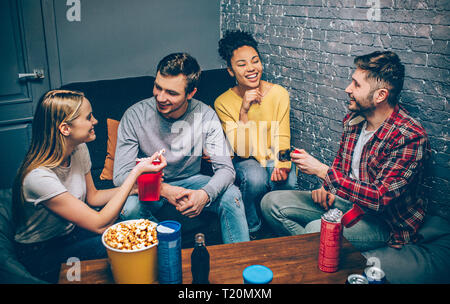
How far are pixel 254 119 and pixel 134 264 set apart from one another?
167cm

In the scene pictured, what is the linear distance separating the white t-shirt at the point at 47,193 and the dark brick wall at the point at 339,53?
1566mm

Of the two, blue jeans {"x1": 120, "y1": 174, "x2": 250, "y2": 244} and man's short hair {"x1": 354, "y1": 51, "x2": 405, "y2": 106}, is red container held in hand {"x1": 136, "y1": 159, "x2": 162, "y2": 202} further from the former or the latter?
man's short hair {"x1": 354, "y1": 51, "x2": 405, "y2": 106}

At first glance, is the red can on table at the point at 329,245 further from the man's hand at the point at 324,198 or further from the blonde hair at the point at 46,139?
the blonde hair at the point at 46,139

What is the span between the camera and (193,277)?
142 centimetres

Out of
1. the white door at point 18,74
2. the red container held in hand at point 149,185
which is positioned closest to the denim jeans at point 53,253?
the red container held in hand at point 149,185

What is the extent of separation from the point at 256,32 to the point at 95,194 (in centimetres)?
189

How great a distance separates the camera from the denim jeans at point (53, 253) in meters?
1.68

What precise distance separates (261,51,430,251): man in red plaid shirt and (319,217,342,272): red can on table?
47cm

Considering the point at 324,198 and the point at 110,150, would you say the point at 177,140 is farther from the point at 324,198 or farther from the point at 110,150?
the point at 324,198

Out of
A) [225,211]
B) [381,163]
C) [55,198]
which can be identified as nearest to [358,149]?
[381,163]

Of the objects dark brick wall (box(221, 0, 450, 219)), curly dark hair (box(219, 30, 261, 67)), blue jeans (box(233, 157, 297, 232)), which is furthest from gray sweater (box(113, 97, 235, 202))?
dark brick wall (box(221, 0, 450, 219))

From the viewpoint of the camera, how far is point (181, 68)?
90.1 inches

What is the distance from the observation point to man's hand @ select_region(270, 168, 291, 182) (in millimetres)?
2600
